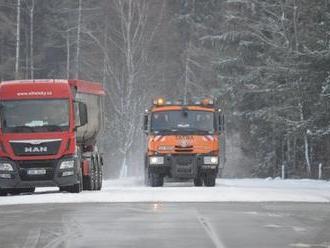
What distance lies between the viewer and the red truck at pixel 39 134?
2491 centimetres

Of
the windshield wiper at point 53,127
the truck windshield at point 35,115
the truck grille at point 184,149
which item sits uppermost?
the truck windshield at point 35,115

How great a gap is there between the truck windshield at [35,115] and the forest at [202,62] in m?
11.6

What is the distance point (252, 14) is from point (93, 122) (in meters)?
21.4

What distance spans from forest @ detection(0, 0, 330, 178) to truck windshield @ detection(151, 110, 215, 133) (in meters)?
4.67

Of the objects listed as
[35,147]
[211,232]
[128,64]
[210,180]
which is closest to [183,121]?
[210,180]

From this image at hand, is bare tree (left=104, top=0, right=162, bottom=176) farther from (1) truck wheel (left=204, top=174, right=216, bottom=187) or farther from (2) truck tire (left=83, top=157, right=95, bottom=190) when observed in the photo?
(2) truck tire (left=83, top=157, right=95, bottom=190)

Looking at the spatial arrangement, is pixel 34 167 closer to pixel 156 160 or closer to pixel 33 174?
pixel 33 174

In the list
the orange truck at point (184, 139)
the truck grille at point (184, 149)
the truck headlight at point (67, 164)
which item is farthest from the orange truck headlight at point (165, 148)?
the truck headlight at point (67, 164)

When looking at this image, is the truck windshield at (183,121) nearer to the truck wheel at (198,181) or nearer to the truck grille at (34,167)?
the truck wheel at (198,181)

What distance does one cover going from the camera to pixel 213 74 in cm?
6175

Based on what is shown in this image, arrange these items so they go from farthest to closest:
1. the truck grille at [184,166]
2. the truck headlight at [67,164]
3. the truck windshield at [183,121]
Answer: the truck windshield at [183,121], the truck grille at [184,166], the truck headlight at [67,164]

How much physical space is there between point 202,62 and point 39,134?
39.1 meters

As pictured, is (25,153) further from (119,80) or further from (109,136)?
(109,136)

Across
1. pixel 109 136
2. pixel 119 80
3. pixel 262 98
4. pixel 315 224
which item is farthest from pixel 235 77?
pixel 315 224
